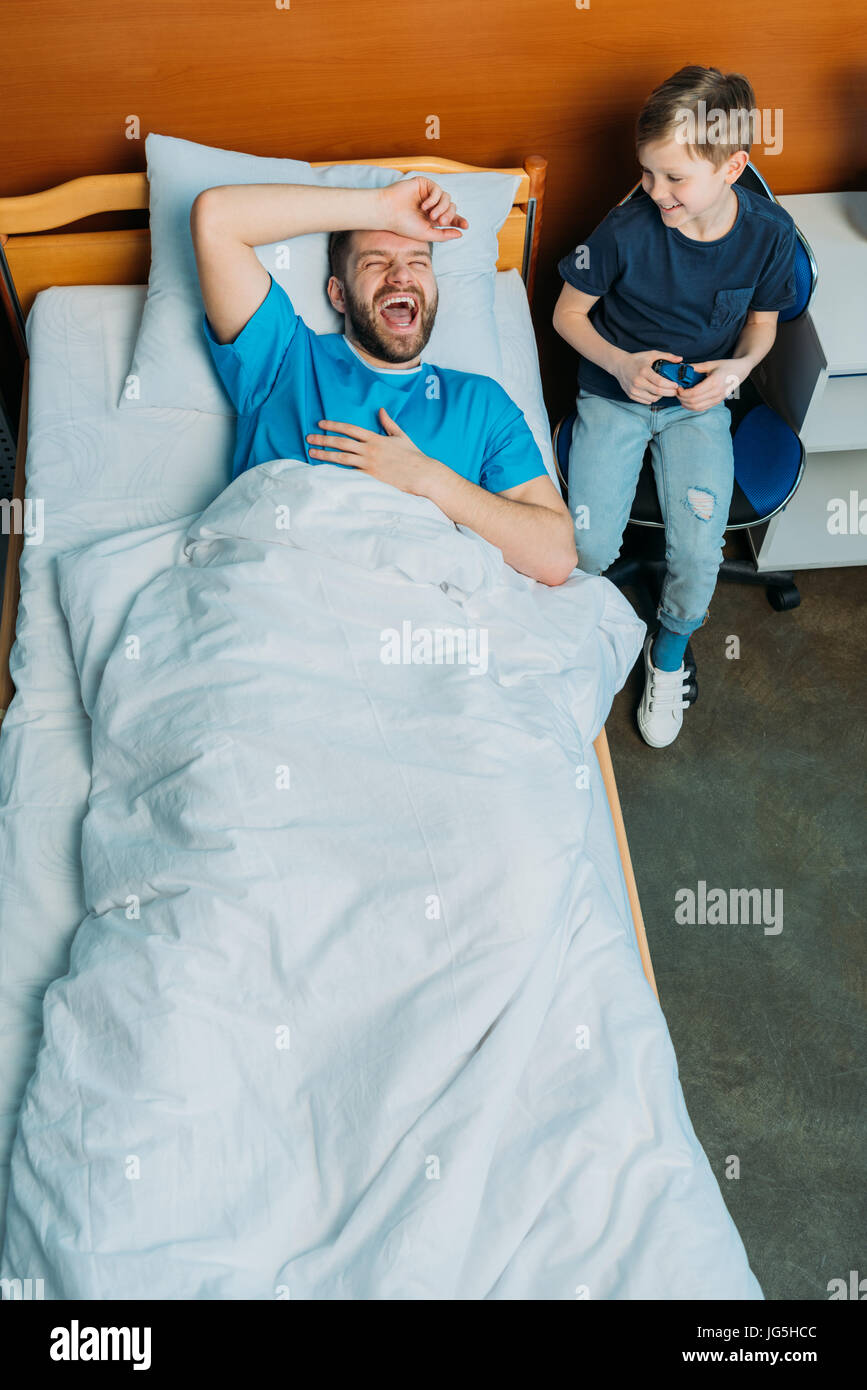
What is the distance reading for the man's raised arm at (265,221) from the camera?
180 centimetres

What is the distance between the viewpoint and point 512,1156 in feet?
4.08

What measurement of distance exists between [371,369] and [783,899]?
1.25 m

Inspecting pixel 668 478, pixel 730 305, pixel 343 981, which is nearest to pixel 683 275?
pixel 730 305

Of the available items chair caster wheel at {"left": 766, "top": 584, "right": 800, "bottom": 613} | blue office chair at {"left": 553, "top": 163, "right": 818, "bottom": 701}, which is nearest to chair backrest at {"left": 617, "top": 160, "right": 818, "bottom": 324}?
blue office chair at {"left": 553, "top": 163, "right": 818, "bottom": 701}

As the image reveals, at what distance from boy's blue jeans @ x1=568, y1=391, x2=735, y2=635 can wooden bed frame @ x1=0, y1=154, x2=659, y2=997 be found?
0.38 m

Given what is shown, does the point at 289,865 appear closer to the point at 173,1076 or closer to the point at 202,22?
the point at 173,1076

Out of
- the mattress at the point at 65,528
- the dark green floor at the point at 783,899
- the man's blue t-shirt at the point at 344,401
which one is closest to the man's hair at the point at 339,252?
the man's blue t-shirt at the point at 344,401

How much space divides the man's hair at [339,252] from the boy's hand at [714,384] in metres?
0.53

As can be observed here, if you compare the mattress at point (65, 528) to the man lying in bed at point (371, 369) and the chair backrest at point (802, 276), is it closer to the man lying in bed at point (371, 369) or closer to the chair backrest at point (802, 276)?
the man lying in bed at point (371, 369)

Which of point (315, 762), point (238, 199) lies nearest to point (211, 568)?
point (315, 762)

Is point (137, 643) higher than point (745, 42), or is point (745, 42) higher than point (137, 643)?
point (745, 42)

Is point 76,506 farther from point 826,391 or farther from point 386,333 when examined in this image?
point 826,391

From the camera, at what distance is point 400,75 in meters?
2.10

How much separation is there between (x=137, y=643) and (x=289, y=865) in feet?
1.46
